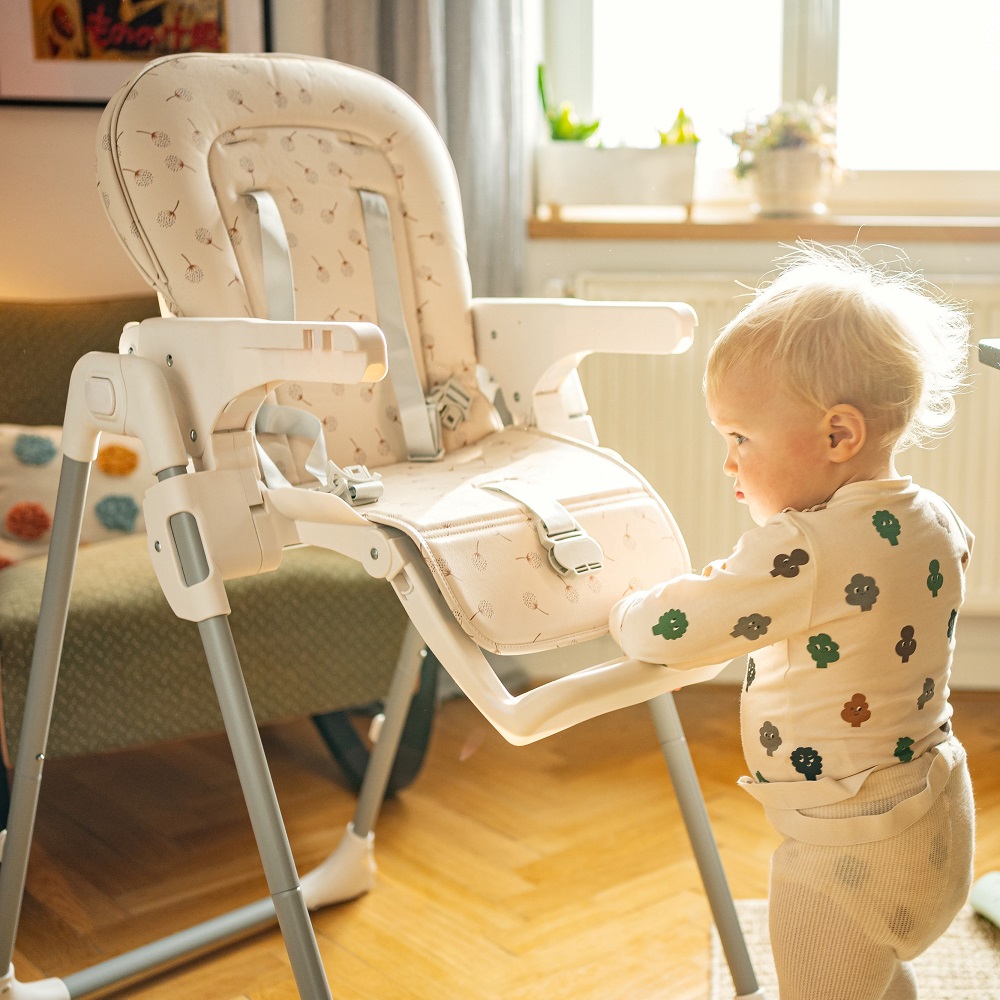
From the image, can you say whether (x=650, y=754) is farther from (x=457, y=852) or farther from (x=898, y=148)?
(x=898, y=148)

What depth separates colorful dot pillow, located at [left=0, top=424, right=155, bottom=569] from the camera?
182 cm

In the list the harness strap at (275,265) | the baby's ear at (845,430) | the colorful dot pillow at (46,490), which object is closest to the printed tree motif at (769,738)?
the baby's ear at (845,430)

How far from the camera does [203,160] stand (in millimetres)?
1190

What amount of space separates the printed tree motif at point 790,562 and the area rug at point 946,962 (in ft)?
2.26

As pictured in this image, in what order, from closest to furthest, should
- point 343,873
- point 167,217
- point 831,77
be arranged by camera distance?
point 167,217
point 343,873
point 831,77

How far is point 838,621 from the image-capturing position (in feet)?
3.07

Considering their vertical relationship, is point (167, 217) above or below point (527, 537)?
above

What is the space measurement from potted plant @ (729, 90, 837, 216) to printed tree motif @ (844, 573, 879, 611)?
1501 mm

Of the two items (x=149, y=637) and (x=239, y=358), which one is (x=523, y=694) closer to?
(x=239, y=358)

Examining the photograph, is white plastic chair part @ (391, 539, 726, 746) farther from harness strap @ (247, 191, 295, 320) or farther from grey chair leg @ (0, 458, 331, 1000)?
harness strap @ (247, 191, 295, 320)

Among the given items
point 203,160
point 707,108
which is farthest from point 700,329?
point 203,160

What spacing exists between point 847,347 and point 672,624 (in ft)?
0.84

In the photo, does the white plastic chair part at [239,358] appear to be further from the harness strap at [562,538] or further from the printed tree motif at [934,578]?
the printed tree motif at [934,578]

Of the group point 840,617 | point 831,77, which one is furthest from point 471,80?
point 840,617
